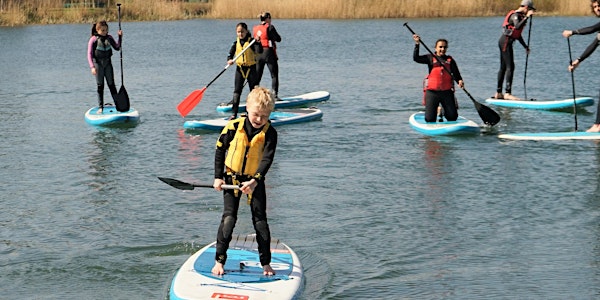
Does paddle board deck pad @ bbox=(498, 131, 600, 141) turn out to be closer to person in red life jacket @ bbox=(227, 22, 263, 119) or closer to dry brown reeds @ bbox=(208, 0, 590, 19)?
person in red life jacket @ bbox=(227, 22, 263, 119)

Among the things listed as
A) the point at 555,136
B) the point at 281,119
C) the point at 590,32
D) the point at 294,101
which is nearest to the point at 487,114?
the point at 555,136

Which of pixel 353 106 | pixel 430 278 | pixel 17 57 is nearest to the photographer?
pixel 430 278

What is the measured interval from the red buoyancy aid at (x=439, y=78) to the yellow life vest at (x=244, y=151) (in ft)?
23.2

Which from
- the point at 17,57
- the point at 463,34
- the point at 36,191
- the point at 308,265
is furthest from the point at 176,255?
the point at 463,34

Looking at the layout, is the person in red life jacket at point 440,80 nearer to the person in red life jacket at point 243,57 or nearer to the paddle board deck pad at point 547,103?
the person in red life jacket at point 243,57

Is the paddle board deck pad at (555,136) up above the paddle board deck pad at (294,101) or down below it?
above

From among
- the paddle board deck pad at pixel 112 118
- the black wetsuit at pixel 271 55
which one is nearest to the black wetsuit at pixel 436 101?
the black wetsuit at pixel 271 55

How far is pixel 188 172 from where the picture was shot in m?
12.2

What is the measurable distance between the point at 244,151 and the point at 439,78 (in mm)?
7332

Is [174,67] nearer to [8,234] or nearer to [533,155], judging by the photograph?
[533,155]

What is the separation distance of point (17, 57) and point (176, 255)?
2521 centimetres

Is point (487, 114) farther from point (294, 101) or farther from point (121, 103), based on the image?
point (121, 103)

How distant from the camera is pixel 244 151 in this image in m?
7.30

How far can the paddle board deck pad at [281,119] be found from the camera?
15.1 m
